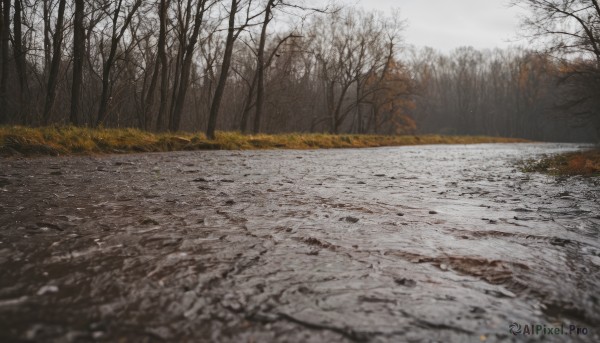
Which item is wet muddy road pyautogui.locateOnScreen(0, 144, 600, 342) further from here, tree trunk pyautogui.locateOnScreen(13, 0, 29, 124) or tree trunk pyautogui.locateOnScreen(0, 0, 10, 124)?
tree trunk pyautogui.locateOnScreen(13, 0, 29, 124)

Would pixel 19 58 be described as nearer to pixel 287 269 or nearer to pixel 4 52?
pixel 4 52

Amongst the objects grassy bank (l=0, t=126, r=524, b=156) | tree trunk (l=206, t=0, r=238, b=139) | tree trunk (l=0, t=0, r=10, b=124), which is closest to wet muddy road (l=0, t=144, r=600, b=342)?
grassy bank (l=0, t=126, r=524, b=156)

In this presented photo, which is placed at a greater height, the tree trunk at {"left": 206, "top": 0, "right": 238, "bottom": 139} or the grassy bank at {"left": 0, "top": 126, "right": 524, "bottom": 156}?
the tree trunk at {"left": 206, "top": 0, "right": 238, "bottom": 139}

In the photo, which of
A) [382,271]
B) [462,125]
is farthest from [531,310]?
[462,125]

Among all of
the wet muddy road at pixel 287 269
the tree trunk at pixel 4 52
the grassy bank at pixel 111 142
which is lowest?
the wet muddy road at pixel 287 269

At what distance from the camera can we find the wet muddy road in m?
1.09

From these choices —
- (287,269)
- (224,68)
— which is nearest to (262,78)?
(224,68)

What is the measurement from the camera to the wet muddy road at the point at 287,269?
1095mm

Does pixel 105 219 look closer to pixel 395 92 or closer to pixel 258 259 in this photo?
pixel 258 259

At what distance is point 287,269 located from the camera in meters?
1.55

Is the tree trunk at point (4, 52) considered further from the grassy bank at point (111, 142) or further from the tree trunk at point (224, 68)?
the tree trunk at point (224, 68)

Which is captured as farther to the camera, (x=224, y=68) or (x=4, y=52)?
(x=224, y=68)

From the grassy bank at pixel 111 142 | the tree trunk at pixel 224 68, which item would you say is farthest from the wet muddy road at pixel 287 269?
the tree trunk at pixel 224 68

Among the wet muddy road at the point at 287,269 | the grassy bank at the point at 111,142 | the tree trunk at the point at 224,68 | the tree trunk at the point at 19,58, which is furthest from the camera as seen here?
the tree trunk at the point at 224,68
